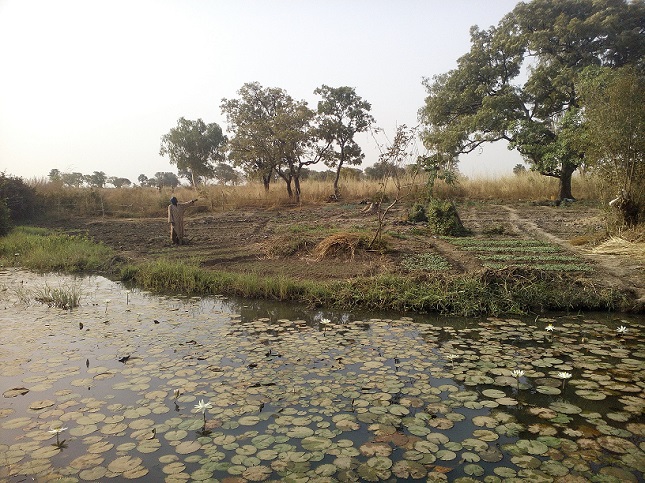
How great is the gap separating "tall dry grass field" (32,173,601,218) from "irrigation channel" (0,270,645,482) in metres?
13.5

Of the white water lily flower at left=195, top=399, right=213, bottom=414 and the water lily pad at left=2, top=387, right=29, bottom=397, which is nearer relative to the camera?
the white water lily flower at left=195, top=399, right=213, bottom=414

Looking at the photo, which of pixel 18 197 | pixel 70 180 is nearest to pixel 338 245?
pixel 18 197

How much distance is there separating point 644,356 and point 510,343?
130 cm

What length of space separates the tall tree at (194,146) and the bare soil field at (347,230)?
48.0 feet

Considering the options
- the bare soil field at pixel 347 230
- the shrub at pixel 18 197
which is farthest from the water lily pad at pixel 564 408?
the shrub at pixel 18 197

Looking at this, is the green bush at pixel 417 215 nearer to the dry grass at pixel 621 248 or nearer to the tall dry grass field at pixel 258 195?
the tall dry grass field at pixel 258 195

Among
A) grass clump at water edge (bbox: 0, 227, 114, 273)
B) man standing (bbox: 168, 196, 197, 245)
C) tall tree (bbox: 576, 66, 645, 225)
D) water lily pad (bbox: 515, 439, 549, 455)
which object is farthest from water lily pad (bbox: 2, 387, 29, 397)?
tall tree (bbox: 576, 66, 645, 225)

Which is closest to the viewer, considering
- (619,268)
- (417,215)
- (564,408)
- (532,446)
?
(532,446)

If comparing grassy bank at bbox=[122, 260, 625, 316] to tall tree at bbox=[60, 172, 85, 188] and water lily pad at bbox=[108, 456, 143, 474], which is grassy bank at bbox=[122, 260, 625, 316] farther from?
tall tree at bbox=[60, 172, 85, 188]

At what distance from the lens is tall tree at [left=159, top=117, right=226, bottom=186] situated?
31703 mm

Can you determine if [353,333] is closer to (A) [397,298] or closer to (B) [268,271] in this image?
(A) [397,298]

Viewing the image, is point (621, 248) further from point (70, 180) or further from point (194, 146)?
point (70, 180)

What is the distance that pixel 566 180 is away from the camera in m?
17.7

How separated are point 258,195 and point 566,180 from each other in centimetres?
1417
